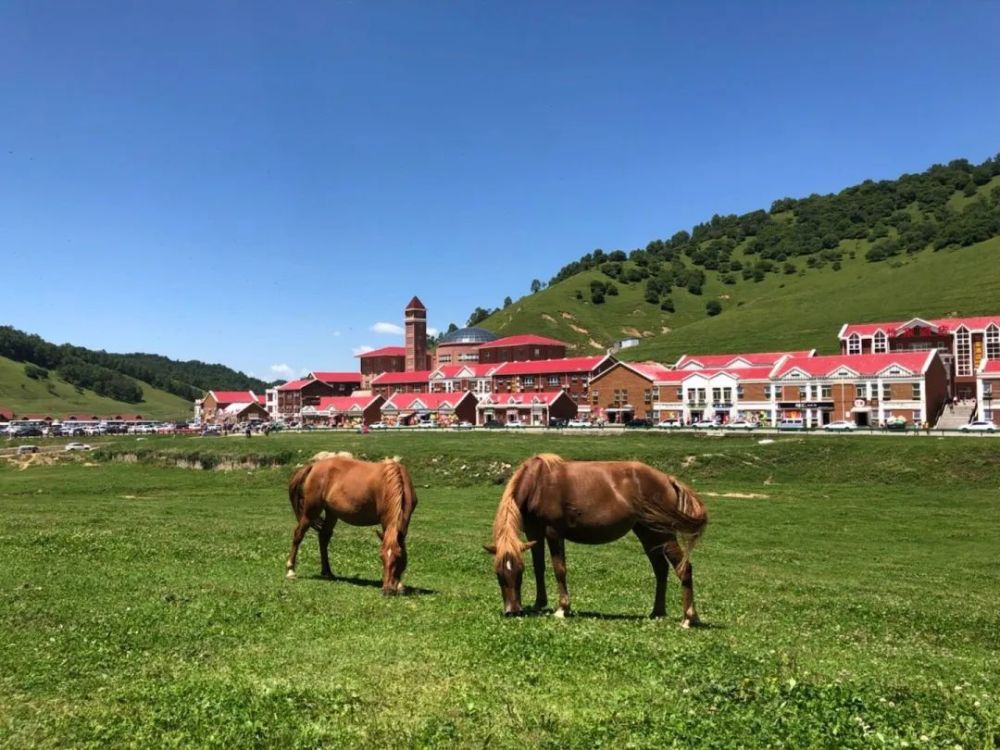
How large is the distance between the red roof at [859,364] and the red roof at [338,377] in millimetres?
117617

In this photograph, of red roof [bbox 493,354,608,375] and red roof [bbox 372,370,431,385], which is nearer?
red roof [bbox 493,354,608,375]

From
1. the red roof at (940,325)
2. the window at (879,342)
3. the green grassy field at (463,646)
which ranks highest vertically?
the red roof at (940,325)

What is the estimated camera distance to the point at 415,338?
194375 millimetres

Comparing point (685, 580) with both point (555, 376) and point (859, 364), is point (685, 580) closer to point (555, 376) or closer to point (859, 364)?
point (859, 364)

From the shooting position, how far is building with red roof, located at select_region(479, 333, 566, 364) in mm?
170750

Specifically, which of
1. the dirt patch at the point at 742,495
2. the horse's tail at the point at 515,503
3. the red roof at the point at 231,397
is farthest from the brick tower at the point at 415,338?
the horse's tail at the point at 515,503

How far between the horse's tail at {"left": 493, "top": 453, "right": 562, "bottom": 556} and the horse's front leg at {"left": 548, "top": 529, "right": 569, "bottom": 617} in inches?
26.3

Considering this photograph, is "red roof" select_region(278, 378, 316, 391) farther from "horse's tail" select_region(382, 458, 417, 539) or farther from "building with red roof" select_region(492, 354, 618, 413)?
"horse's tail" select_region(382, 458, 417, 539)

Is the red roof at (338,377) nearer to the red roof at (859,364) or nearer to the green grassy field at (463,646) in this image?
the red roof at (859,364)

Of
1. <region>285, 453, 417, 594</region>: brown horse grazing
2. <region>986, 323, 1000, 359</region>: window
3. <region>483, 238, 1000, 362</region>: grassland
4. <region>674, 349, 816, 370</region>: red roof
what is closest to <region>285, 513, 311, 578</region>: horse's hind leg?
<region>285, 453, 417, 594</region>: brown horse grazing

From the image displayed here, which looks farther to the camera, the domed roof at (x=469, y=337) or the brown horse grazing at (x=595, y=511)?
the domed roof at (x=469, y=337)

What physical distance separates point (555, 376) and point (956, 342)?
6527 cm

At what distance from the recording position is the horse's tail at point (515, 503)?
12383 millimetres

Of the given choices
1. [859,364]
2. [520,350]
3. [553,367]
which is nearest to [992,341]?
[859,364]
